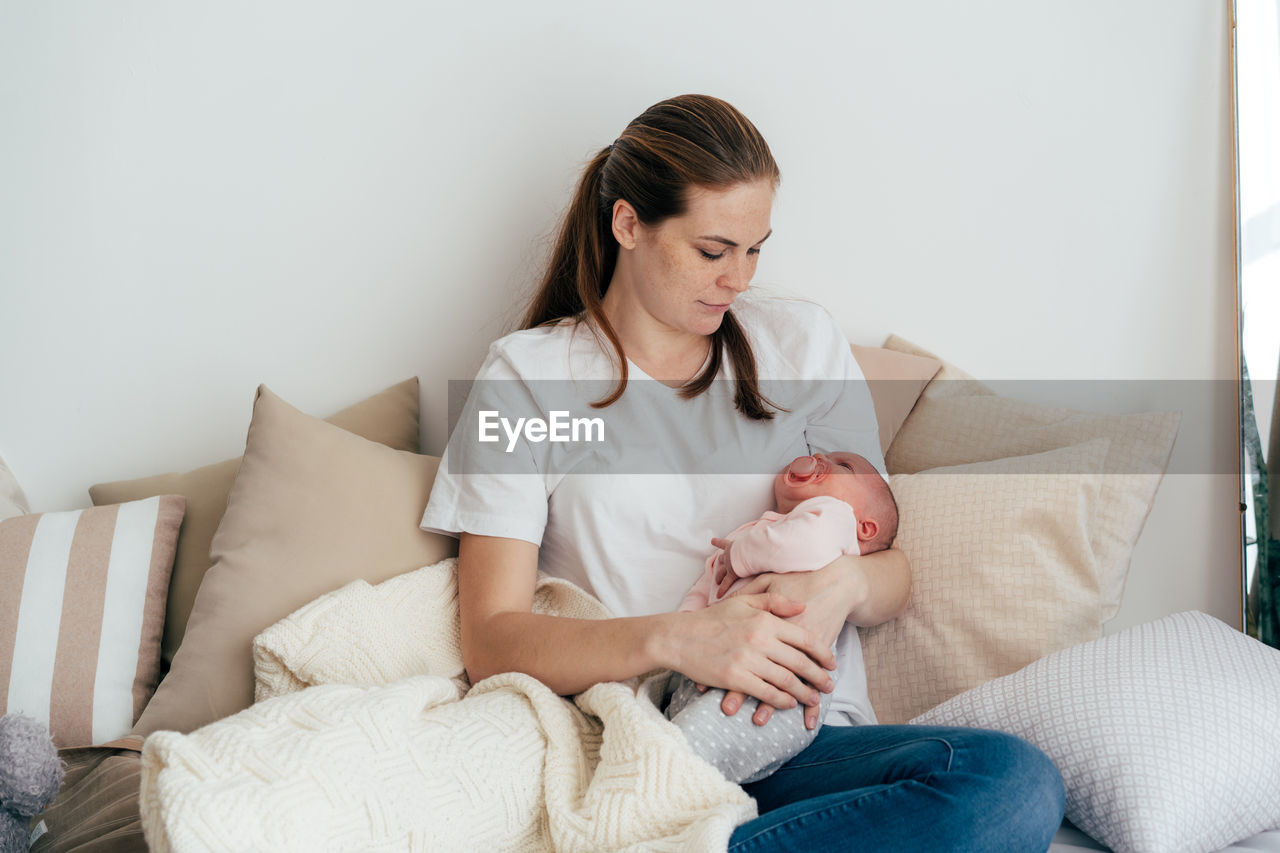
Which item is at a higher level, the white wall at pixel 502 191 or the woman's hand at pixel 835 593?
the white wall at pixel 502 191

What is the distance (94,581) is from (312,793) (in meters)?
0.81

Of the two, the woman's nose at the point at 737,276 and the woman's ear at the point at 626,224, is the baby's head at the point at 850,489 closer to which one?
the woman's nose at the point at 737,276

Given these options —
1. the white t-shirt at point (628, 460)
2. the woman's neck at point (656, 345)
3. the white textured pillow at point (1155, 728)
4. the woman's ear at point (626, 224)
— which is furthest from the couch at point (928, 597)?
the woman's ear at point (626, 224)

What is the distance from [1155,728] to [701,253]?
2.93 ft

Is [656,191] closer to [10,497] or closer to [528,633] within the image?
[528,633]

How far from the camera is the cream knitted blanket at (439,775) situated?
0.98 metres

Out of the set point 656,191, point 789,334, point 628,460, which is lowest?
point 628,460

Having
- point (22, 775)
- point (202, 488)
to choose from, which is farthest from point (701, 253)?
point (22, 775)

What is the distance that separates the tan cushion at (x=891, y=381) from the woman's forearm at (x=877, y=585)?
0.32 metres

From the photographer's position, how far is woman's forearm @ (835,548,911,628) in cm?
134

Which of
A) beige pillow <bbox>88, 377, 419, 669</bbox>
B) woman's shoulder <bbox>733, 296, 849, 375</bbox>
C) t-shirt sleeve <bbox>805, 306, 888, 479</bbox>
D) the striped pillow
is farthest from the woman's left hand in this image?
the striped pillow

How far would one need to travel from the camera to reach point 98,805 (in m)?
1.33

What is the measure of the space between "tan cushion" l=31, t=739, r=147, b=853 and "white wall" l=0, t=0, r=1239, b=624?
0.67 m

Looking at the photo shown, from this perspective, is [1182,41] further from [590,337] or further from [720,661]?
[720,661]
